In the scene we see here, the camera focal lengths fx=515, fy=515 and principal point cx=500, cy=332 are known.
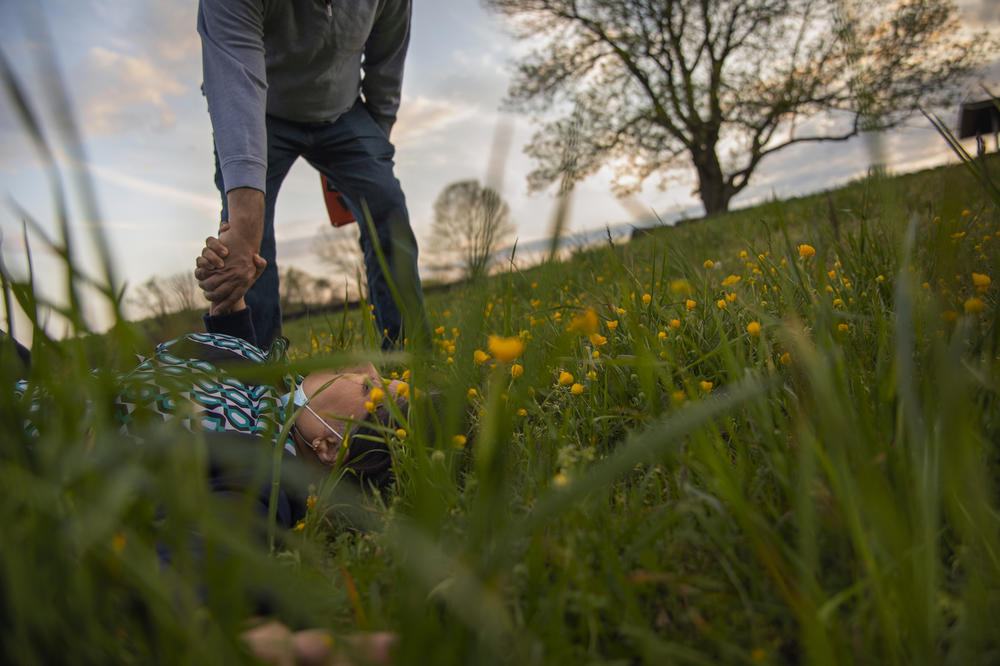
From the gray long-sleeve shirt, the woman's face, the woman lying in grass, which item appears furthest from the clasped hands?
the woman's face

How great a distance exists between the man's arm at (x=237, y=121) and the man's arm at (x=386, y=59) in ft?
3.85

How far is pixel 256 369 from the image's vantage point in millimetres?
708

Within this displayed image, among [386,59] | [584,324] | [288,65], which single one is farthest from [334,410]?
[386,59]

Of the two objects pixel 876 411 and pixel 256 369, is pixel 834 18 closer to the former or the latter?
pixel 876 411

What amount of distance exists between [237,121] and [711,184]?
19581 mm

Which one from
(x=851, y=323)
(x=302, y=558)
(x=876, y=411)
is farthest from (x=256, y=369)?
(x=851, y=323)

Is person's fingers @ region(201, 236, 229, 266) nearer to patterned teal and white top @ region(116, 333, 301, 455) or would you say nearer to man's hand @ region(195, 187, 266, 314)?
man's hand @ region(195, 187, 266, 314)

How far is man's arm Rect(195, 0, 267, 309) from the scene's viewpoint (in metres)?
2.41

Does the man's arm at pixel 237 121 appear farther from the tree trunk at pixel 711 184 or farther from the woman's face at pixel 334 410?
the tree trunk at pixel 711 184

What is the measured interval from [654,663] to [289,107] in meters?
3.43

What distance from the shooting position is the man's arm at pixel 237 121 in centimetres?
241

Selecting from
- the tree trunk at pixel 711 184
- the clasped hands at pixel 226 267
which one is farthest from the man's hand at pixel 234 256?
the tree trunk at pixel 711 184

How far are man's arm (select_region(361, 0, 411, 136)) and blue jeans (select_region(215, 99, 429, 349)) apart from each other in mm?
161

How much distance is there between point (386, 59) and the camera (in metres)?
3.70
